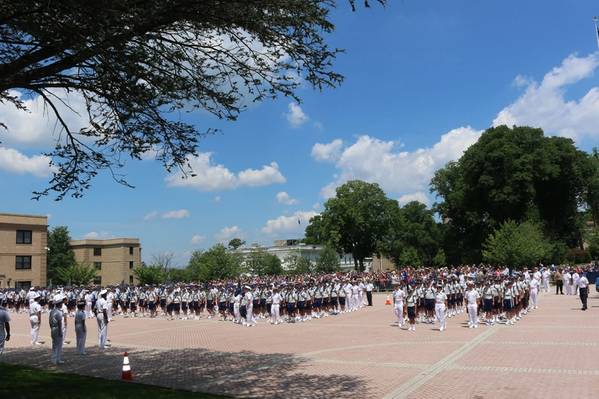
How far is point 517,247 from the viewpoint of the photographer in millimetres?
44188

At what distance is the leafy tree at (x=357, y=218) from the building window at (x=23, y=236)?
1462 inches

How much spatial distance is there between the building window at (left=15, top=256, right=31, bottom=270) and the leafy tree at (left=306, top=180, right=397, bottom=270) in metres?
37.1

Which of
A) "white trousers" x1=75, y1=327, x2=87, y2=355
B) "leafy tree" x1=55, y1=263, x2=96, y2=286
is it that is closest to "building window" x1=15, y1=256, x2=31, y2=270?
"leafy tree" x1=55, y1=263, x2=96, y2=286

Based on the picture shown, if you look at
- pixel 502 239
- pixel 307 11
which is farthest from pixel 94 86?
pixel 502 239

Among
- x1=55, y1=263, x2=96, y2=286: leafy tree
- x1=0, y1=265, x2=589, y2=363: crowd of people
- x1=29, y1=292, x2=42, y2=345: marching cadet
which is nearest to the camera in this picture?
x1=0, y1=265, x2=589, y2=363: crowd of people

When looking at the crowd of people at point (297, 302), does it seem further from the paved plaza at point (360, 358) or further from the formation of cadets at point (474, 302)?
the paved plaza at point (360, 358)

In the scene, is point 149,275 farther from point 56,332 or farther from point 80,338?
point 56,332

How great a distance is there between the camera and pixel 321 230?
80312mm

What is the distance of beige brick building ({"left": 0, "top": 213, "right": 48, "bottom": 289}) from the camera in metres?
60.9

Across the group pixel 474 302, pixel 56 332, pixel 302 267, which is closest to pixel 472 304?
pixel 474 302

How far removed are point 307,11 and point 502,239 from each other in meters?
41.2

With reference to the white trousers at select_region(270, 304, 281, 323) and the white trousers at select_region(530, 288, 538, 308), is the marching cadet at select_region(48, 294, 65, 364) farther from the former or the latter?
the white trousers at select_region(530, 288, 538, 308)

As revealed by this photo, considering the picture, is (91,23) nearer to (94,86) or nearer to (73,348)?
(94,86)

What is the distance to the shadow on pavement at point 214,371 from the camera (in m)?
11.2
